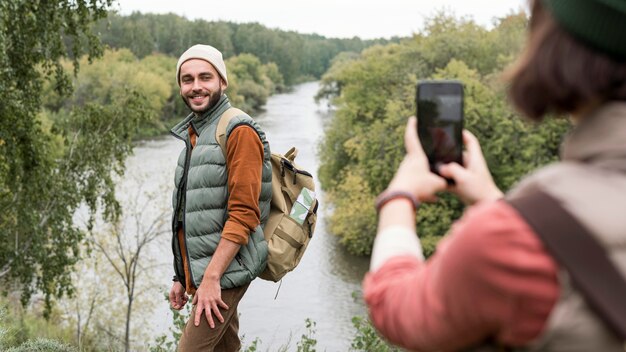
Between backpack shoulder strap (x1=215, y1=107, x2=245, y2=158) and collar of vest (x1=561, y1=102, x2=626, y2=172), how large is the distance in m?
2.08

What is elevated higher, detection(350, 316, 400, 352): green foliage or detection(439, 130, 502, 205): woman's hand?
detection(439, 130, 502, 205): woman's hand

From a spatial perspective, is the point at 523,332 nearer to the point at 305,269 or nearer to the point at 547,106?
the point at 547,106

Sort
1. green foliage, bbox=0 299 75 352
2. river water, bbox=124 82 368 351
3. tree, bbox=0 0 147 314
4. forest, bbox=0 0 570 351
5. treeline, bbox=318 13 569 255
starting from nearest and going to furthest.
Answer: green foliage, bbox=0 299 75 352 → tree, bbox=0 0 147 314 → forest, bbox=0 0 570 351 → river water, bbox=124 82 368 351 → treeline, bbox=318 13 569 255

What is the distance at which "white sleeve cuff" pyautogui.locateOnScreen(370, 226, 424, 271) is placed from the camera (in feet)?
4.21

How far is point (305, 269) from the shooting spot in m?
23.3

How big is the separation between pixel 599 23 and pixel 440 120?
510mm

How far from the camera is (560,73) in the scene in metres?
1.05

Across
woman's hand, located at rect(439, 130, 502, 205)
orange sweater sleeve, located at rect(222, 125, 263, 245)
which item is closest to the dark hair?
woman's hand, located at rect(439, 130, 502, 205)

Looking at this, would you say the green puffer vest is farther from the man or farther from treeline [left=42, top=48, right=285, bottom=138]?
treeline [left=42, top=48, right=285, bottom=138]

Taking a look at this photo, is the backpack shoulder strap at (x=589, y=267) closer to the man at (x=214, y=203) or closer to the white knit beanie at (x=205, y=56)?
the man at (x=214, y=203)

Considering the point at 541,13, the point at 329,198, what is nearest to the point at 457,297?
the point at 541,13

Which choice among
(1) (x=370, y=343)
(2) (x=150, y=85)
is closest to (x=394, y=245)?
(1) (x=370, y=343)

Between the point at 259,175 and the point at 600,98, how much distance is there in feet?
6.75

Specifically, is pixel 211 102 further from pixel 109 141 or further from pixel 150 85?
pixel 150 85
